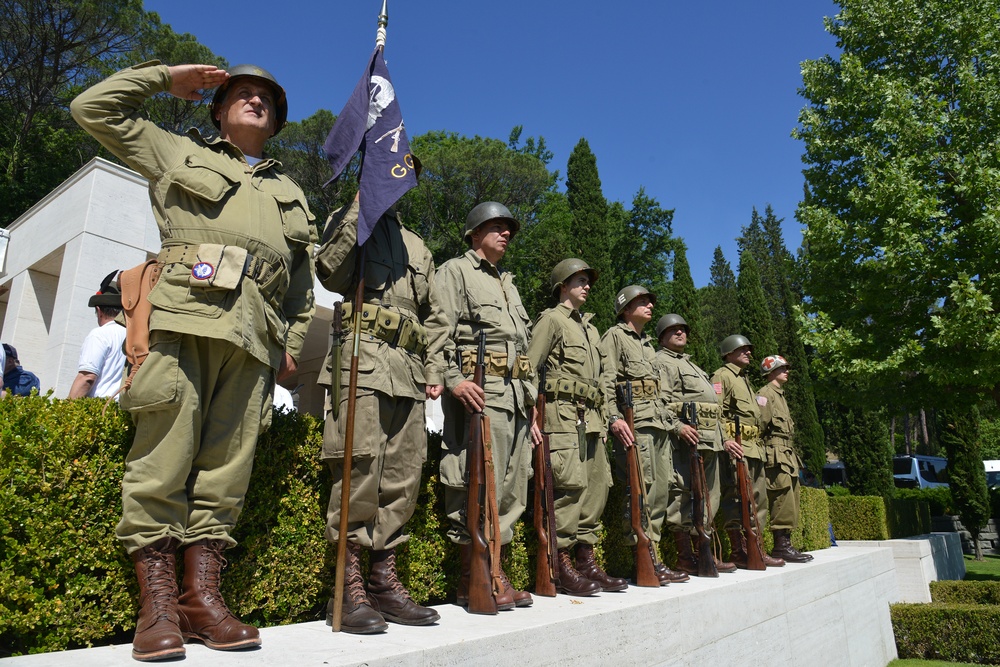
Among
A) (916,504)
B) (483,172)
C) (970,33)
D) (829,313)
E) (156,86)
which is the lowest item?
(916,504)

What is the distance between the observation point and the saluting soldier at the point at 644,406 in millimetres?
5672

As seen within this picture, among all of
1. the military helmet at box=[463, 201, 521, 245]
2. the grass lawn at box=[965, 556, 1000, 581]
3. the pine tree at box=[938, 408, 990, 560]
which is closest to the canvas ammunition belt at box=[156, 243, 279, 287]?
the military helmet at box=[463, 201, 521, 245]

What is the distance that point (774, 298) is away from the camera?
173 feet

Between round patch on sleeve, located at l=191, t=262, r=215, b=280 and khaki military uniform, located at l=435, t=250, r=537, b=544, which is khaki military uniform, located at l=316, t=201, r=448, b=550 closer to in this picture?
khaki military uniform, located at l=435, t=250, r=537, b=544

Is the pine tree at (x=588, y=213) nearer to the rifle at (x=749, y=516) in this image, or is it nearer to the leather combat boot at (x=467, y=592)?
the rifle at (x=749, y=516)

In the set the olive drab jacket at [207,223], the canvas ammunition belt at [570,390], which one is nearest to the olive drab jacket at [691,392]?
the canvas ammunition belt at [570,390]

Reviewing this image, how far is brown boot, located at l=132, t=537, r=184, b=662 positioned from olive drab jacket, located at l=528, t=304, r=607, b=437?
2.79 metres

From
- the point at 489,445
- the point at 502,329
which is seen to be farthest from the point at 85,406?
the point at 502,329

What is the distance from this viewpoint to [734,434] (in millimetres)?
7625

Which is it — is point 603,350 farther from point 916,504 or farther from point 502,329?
point 916,504

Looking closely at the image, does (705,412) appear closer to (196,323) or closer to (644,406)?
(644,406)

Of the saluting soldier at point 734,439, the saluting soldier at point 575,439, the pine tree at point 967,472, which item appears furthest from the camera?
the pine tree at point 967,472

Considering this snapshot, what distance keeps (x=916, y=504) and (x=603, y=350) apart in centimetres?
1623

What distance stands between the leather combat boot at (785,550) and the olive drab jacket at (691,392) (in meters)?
2.17
